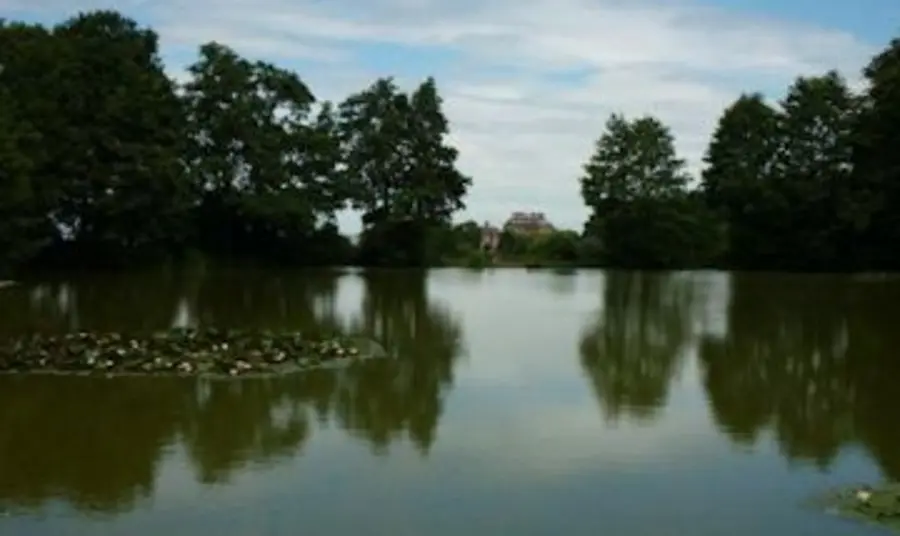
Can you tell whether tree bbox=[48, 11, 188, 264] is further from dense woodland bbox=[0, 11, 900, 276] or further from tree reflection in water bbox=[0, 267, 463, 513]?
tree reflection in water bbox=[0, 267, 463, 513]

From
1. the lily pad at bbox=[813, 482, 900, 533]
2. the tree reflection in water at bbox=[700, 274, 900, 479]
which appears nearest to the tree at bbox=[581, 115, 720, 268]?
the tree reflection in water at bbox=[700, 274, 900, 479]

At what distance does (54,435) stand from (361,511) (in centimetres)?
431

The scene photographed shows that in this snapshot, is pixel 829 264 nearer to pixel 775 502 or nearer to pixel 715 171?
pixel 715 171

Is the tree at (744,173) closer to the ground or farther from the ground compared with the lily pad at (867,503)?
farther from the ground

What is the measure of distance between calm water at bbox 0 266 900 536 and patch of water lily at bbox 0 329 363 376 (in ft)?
2.53

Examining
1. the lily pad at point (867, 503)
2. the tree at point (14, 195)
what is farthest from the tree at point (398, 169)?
the lily pad at point (867, 503)

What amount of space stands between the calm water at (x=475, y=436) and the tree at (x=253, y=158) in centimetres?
3002

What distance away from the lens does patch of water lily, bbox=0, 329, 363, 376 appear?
53.6 feet

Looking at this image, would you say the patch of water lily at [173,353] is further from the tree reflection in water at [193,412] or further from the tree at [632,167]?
the tree at [632,167]

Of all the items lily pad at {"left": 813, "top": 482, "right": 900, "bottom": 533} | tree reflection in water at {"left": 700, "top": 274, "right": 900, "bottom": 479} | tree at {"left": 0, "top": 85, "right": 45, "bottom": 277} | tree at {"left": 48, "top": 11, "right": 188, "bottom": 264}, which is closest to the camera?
lily pad at {"left": 813, "top": 482, "right": 900, "bottom": 533}

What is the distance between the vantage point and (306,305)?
2966 cm

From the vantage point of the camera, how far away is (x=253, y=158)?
181 feet

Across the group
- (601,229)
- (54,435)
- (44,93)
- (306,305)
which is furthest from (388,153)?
(54,435)

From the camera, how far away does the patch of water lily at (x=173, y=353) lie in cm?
1634
